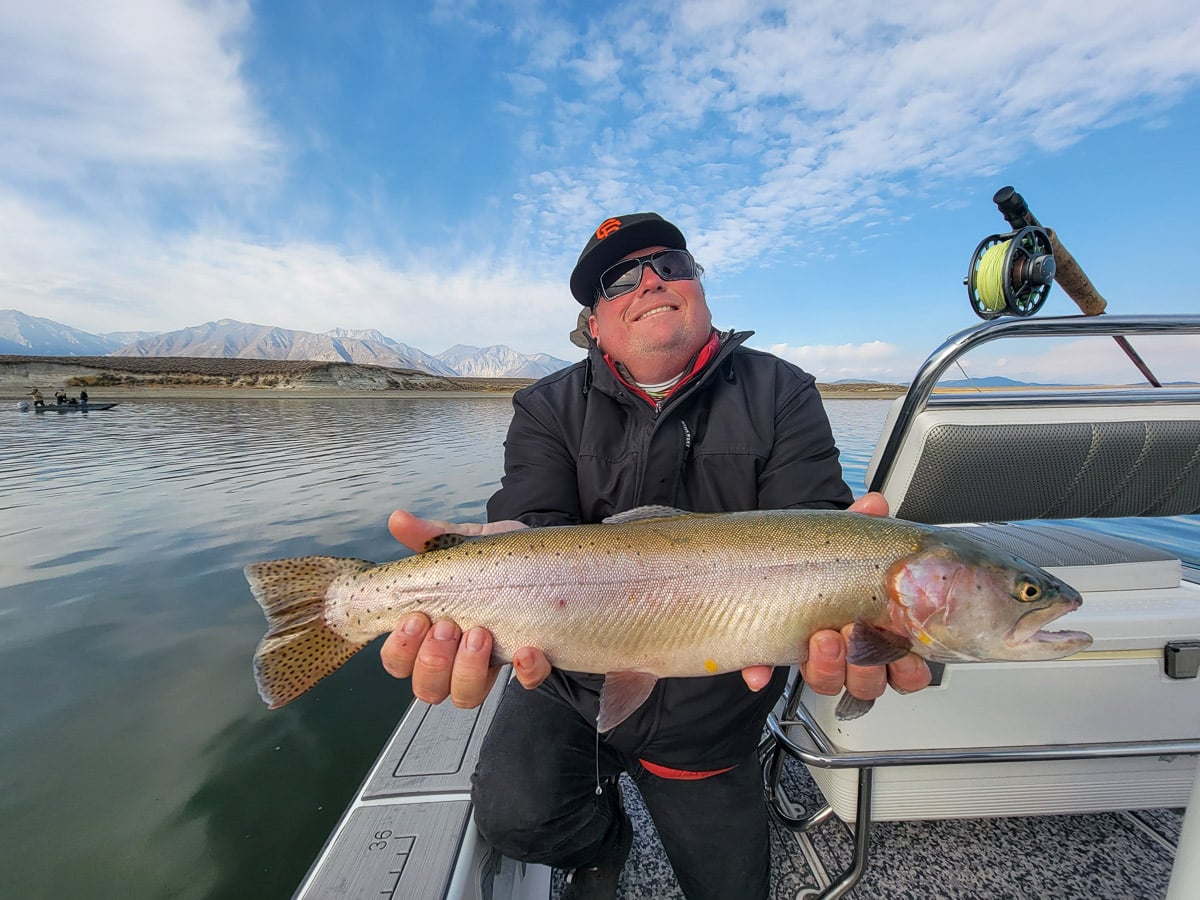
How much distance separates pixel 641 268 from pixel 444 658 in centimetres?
249

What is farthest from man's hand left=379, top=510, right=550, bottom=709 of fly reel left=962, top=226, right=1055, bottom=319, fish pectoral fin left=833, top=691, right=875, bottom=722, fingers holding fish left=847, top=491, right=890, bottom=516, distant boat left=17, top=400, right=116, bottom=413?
distant boat left=17, top=400, right=116, bottom=413

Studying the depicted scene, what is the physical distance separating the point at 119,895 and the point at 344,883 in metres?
2.79

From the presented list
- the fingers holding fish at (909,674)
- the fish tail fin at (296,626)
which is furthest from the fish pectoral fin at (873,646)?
the fish tail fin at (296,626)

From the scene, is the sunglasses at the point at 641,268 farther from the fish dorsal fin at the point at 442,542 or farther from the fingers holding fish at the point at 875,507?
the fish dorsal fin at the point at 442,542

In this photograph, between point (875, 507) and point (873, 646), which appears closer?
point (873, 646)

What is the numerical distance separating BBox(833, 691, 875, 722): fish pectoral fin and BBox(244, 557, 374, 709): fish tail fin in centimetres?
211

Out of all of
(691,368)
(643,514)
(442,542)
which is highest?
(691,368)

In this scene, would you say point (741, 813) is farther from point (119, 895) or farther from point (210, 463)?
point (210, 463)

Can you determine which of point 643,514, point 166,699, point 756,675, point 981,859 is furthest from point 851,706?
point 166,699

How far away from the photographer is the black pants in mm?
2373

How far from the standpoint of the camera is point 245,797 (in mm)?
4051

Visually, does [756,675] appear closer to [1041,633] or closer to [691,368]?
[1041,633]

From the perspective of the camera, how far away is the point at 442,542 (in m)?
2.49

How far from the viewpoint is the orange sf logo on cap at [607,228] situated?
334 centimetres
